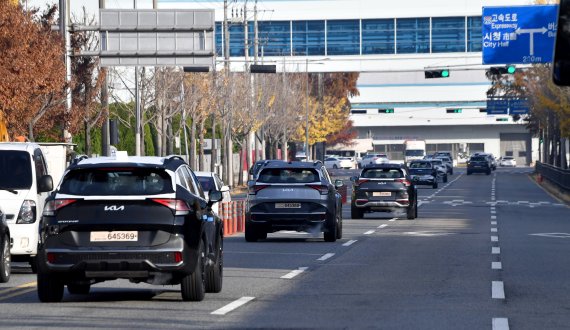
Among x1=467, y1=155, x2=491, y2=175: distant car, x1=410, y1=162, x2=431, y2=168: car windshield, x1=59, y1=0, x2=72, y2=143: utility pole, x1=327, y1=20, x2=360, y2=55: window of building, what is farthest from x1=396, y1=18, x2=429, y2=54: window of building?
x1=59, y1=0, x2=72, y2=143: utility pole

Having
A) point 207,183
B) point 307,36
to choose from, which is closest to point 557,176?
point 307,36

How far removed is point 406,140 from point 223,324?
14218 centimetres

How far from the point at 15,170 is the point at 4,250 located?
2176mm

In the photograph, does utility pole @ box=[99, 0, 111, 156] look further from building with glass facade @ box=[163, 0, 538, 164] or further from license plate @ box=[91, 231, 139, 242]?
building with glass facade @ box=[163, 0, 538, 164]

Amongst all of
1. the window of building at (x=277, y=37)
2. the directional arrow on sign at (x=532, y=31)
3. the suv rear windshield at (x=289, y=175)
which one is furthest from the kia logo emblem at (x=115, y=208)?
the window of building at (x=277, y=37)

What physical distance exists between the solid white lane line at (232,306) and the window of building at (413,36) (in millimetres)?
83386

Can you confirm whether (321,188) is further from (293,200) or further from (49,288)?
(49,288)

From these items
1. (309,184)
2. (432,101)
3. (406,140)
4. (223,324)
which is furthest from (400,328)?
(406,140)

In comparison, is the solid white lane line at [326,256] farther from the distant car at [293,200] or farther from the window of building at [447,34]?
the window of building at [447,34]

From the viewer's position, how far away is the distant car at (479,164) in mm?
109500

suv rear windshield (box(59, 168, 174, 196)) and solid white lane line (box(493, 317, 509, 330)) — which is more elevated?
suv rear windshield (box(59, 168, 174, 196))

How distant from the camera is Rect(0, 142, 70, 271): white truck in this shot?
21.3 metres

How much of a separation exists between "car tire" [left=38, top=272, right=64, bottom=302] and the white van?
17.6ft

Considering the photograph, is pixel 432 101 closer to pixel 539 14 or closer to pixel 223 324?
pixel 539 14
